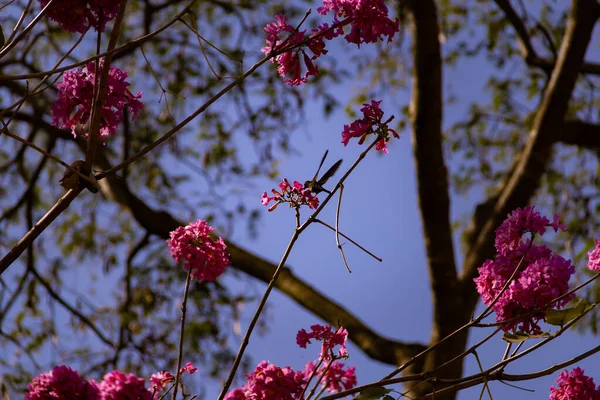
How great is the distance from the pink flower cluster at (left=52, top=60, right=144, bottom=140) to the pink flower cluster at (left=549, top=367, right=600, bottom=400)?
1.04 metres

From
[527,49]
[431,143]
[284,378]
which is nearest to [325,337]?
[284,378]

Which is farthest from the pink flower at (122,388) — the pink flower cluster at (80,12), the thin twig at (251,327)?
the pink flower cluster at (80,12)

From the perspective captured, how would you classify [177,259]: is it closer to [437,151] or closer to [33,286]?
[437,151]

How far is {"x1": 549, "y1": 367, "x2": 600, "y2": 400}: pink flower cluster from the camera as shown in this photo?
57.4 inches

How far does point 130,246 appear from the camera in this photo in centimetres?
542

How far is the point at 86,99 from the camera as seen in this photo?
4.86 ft

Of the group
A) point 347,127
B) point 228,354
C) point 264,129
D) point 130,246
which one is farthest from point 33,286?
point 347,127

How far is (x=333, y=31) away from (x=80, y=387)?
2.80 ft

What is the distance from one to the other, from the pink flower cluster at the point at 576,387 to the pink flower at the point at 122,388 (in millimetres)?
837

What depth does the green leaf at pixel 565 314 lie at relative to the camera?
1.31 meters

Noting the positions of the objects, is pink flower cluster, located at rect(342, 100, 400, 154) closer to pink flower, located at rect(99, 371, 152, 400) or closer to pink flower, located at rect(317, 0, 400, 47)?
pink flower, located at rect(317, 0, 400, 47)

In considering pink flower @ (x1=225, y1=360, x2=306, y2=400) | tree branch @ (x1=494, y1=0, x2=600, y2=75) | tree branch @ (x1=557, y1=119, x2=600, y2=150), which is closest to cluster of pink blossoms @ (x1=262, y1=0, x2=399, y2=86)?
pink flower @ (x1=225, y1=360, x2=306, y2=400)

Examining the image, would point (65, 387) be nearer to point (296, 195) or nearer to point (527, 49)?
point (296, 195)

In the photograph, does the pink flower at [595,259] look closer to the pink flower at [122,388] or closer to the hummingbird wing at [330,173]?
the hummingbird wing at [330,173]
